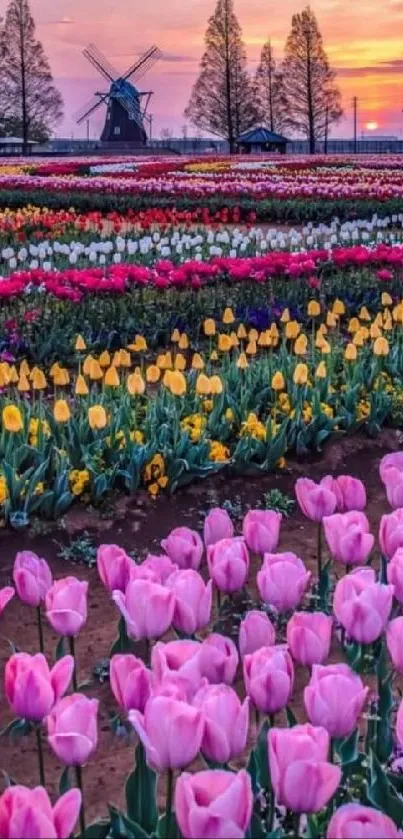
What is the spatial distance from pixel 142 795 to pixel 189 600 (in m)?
0.42

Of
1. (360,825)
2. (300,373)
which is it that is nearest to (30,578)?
(360,825)

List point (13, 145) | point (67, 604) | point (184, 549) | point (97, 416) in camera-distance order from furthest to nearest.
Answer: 1. point (13, 145)
2. point (97, 416)
3. point (184, 549)
4. point (67, 604)

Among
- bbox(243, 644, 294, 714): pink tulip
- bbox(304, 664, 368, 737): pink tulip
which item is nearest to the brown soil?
bbox(243, 644, 294, 714): pink tulip

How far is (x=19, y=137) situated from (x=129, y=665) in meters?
72.0

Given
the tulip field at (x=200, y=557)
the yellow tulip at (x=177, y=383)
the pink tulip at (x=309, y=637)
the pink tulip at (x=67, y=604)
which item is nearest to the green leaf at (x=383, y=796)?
the tulip field at (x=200, y=557)

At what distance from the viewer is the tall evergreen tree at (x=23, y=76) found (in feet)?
215

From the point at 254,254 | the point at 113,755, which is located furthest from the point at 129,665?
the point at 254,254

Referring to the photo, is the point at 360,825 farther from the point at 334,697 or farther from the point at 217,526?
the point at 217,526

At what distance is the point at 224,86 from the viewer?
6819cm

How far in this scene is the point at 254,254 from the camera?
12680 mm

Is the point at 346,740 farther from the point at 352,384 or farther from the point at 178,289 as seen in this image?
the point at 178,289

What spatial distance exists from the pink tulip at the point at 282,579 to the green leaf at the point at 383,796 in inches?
20.0

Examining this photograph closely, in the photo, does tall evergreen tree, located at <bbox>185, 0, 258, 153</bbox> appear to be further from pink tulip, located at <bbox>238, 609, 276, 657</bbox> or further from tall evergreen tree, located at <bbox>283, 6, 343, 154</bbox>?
pink tulip, located at <bbox>238, 609, 276, 657</bbox>

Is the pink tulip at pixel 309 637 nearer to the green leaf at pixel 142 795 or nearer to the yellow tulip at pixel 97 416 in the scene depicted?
the green leaf at pixel 142 795
